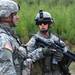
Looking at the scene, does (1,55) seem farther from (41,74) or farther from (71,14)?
(71,14)

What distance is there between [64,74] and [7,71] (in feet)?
8.92

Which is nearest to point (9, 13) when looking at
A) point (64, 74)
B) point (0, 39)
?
point (0, 39)

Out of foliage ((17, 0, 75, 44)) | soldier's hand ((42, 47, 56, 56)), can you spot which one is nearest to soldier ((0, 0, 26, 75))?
soldier's hand ((42, 47, 56, 56))

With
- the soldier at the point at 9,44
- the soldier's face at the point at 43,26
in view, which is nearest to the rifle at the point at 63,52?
the soldier's face at the point at 43,26

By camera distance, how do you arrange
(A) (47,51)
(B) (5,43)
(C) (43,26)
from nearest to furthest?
1. (B) (5,43)
2. (A) (47,51)
3. (C) (43,26)

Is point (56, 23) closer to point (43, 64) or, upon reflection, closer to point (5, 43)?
point (43, 64)

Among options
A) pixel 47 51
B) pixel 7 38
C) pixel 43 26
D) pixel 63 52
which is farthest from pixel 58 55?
pixel 7 38

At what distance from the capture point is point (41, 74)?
7000 mm

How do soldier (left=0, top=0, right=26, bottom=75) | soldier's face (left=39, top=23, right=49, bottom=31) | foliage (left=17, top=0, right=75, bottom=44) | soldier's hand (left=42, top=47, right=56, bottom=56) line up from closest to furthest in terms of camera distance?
soldier (left=0, top=0, right=26, bottom=75), soldier's hand (left=42, top=47, right=56, bottom=56), soldier's face (left=39, top=23, right=49, bottom=31), foliage (left=17, top=0, right=75, bottom=44)

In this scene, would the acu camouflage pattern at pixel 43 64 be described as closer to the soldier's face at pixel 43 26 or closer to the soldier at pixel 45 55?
the soldier at pixel 45 55

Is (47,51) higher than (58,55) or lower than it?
higher

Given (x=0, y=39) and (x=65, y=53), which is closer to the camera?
(x=0, y=39)

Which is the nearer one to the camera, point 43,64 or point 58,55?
point 58,55

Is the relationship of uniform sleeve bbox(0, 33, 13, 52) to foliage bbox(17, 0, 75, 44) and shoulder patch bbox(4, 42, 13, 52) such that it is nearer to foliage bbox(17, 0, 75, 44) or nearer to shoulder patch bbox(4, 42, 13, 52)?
shoulder patch bbox(4, 42, 13, 52)
